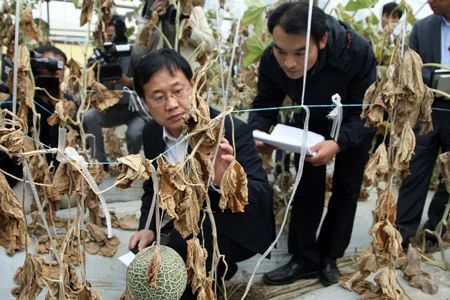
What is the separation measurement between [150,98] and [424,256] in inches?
57.1

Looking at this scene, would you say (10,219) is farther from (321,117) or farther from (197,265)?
(321,117)

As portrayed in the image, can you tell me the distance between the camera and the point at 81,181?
A: 1098 mm

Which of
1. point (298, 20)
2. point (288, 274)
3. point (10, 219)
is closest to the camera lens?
point (10, 219)

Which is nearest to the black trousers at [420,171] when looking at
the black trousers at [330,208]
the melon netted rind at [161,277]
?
the black trousers at [330,208]

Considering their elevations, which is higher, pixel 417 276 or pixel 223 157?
pixel 223 157

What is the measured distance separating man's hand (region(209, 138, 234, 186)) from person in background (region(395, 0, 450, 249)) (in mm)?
1428

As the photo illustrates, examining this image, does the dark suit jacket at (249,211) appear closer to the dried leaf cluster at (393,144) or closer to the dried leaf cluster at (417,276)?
the dried leaf cluster at (393,144)

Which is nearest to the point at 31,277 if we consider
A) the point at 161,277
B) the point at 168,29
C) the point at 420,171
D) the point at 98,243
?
the point at 161,277

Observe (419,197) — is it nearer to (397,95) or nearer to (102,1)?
(397,95)

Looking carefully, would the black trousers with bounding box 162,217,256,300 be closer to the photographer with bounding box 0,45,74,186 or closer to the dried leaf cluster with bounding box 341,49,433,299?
the dried leaf cluster with bounding box 341,49,433,299

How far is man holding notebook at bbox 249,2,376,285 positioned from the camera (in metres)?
1.67

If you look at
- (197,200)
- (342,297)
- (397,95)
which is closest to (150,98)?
(197,200)

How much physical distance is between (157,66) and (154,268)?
2.56 ft

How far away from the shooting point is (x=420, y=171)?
222cm
